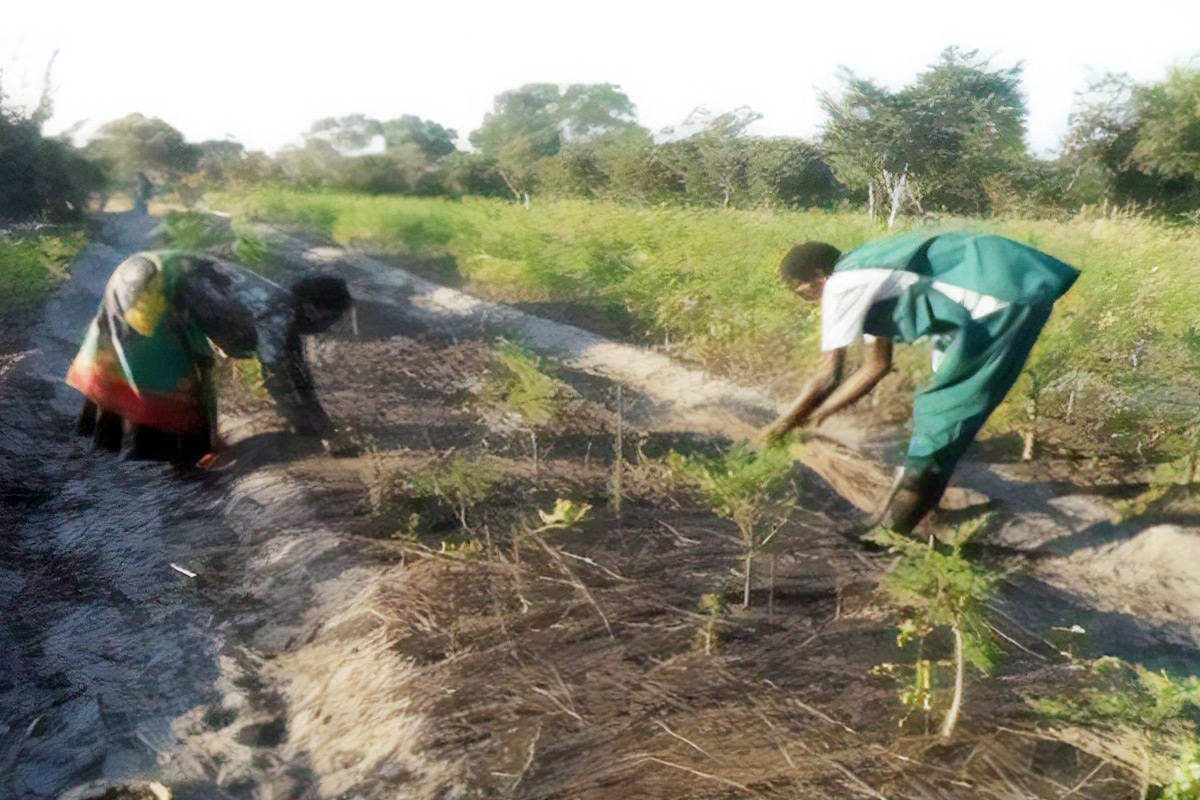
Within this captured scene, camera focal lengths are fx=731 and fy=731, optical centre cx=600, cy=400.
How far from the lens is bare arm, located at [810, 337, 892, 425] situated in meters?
2.10

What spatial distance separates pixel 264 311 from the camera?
8.32 ft

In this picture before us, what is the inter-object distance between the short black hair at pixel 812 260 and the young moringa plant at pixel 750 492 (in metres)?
0.53

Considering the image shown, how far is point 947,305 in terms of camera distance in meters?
1.95

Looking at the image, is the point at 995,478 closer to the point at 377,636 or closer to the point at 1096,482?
the point at 1096,482

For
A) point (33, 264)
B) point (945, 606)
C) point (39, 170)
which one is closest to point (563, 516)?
point (945, 606)

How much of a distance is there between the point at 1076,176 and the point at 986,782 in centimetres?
166

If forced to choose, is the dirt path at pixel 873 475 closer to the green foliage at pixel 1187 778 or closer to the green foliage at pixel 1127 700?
the green foliage at pixel 1127 700

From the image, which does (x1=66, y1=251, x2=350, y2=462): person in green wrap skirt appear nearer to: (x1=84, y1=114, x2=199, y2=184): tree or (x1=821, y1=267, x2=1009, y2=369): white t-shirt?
(x1=84, y1=114, x2=199, y2=184): tree

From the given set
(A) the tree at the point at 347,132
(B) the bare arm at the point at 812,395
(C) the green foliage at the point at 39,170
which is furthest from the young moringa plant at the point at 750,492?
(C) the green foliage at the point at 39,170

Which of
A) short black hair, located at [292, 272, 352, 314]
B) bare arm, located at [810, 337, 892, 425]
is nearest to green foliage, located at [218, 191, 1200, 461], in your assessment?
short black hair, located at [292, 272, 352, 314]

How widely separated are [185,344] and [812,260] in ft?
7.08

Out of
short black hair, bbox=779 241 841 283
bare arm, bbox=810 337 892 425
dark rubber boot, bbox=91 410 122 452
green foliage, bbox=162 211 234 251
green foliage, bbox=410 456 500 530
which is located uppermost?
green foliage, bbox=162 211 234 251

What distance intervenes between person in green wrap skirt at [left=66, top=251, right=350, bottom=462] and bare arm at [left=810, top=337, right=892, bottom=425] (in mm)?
1716

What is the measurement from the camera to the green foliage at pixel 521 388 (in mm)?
2709
